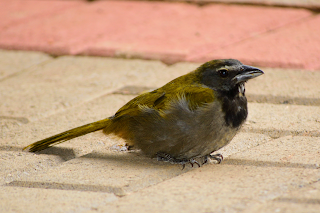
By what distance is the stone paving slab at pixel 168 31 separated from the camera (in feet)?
18.0

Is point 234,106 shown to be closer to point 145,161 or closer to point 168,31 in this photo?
point 145,161

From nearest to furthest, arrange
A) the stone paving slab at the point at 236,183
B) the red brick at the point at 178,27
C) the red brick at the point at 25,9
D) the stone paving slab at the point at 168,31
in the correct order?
the stone paving slab at the point at 236,183, the stone paving slab at the point at 168,31, the red brick at the point at 178,27, the red brick at the point at 25,9

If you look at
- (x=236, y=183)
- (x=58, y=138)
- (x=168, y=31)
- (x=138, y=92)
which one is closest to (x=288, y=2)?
(x=168, y=31)

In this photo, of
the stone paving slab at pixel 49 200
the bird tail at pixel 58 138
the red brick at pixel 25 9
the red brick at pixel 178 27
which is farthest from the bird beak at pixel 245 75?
the red brick at pixel 25 9

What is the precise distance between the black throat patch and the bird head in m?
0.04

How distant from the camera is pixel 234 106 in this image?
11.1 ft

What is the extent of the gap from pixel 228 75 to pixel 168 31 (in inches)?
112

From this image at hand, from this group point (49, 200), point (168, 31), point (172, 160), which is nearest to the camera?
point (49, 200)

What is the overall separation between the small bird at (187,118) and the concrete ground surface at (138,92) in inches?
4.3

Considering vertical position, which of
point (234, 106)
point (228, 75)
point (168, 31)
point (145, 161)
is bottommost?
point (145, 161)

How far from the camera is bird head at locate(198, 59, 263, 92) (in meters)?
3.47

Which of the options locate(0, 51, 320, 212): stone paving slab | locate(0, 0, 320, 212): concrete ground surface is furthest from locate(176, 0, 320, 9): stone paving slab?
locate(0, 51, 320, 212): stone paving slab

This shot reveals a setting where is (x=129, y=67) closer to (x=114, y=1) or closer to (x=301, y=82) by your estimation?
(x=301, y=82)

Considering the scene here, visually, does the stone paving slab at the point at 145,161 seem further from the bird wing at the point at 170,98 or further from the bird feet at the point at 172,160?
the bird wing at the point at 170,98
